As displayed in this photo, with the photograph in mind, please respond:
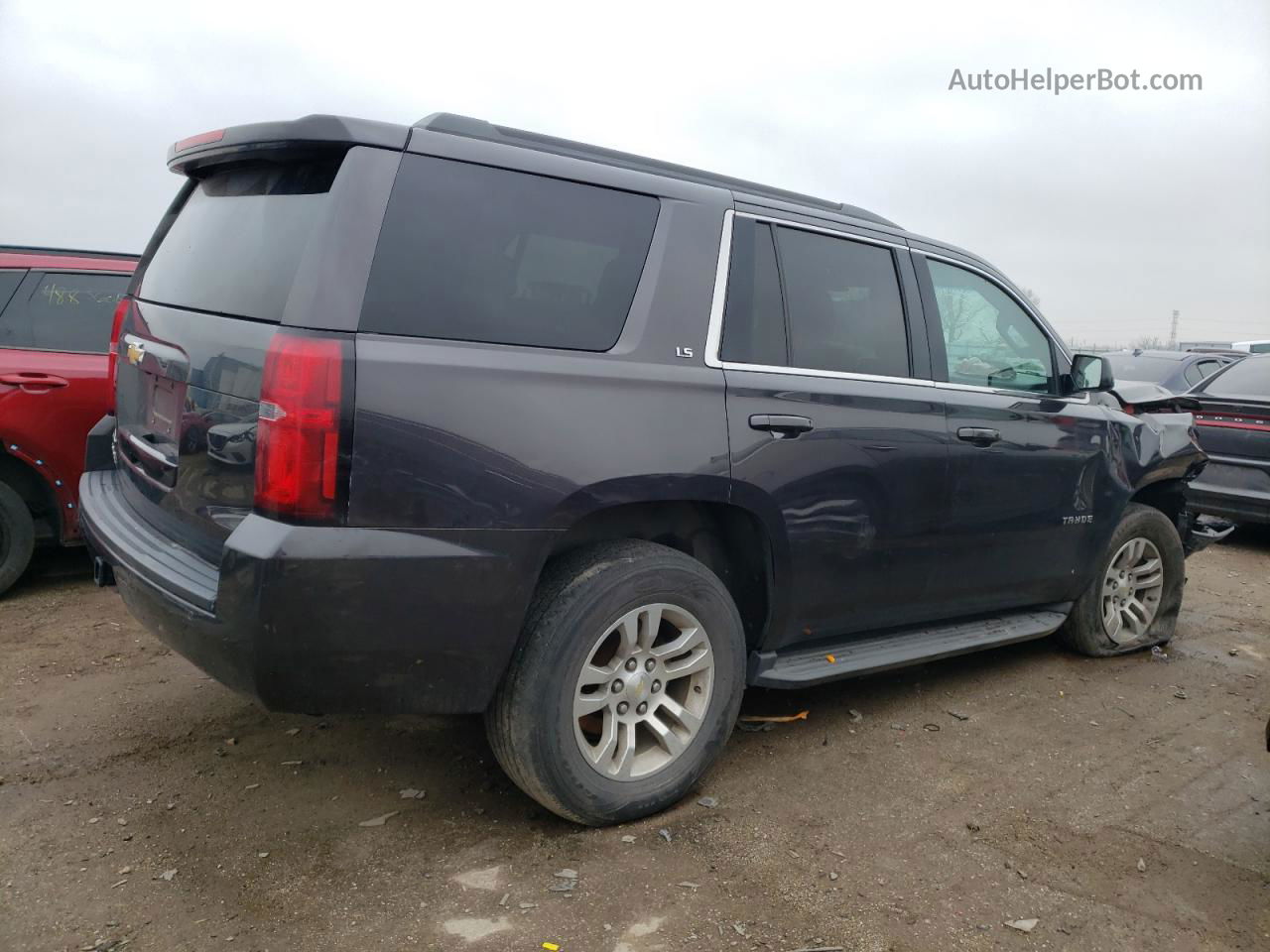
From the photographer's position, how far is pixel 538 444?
2.75 meters

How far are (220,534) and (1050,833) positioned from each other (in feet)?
8.49

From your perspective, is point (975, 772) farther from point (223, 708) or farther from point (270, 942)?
point (223, 708)

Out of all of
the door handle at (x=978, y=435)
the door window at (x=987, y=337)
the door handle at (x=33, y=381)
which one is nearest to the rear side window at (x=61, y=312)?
the door handle at (x=33, y=381)

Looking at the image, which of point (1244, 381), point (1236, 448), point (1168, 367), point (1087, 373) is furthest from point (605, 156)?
point (1168, 367)

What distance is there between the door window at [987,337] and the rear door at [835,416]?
234 mm

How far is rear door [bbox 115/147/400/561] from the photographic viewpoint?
102 inches

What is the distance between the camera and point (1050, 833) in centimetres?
316

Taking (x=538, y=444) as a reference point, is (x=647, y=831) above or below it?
below

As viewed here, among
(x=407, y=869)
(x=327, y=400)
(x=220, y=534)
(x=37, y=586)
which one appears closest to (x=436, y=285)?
(x=327, y=400)

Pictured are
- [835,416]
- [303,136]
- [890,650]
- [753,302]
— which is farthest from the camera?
[890,650]

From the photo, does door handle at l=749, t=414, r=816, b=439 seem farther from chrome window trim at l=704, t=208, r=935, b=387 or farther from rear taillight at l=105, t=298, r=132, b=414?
rear taillight at l=105, t=298, r=132, b=414

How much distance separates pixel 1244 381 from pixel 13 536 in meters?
8.63

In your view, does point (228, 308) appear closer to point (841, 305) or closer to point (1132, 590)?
point (841, 305)

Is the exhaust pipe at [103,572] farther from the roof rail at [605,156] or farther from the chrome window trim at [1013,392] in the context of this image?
the chrome window trim at [1013,392]
